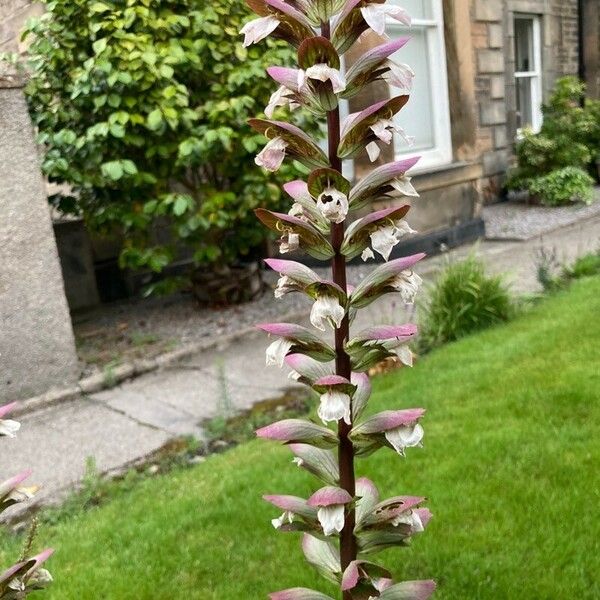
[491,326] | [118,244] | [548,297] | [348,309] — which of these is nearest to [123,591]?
[348,309]

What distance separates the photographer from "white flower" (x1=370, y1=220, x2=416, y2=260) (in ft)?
4.40

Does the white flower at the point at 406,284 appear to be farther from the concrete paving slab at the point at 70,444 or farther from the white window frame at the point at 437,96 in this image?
the white window frame at the point at 437,96

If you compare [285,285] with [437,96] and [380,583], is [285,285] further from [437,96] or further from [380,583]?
[437,96]

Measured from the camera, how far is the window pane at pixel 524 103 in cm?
1490

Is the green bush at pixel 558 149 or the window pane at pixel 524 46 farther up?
the window pane at pixel 524 46

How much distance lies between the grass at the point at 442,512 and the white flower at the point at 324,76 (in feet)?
6.32

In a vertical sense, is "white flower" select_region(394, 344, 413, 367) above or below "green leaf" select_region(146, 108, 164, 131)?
below

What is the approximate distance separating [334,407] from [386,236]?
1.06 ft

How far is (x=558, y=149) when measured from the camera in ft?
43.2

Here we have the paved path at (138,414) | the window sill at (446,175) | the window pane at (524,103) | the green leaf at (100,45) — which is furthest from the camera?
the window pane at (524,103)

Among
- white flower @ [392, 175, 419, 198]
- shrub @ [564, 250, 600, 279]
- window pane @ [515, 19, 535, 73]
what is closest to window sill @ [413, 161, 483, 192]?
shrub @ [564, 250, 600, 279]

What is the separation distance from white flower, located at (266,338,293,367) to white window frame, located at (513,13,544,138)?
14.4 metres

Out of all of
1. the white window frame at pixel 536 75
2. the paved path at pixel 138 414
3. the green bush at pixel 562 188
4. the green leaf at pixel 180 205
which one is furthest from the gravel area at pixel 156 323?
the white window frame at pixel 536 75

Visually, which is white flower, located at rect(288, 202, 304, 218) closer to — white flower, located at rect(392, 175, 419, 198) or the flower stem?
the flower stem
